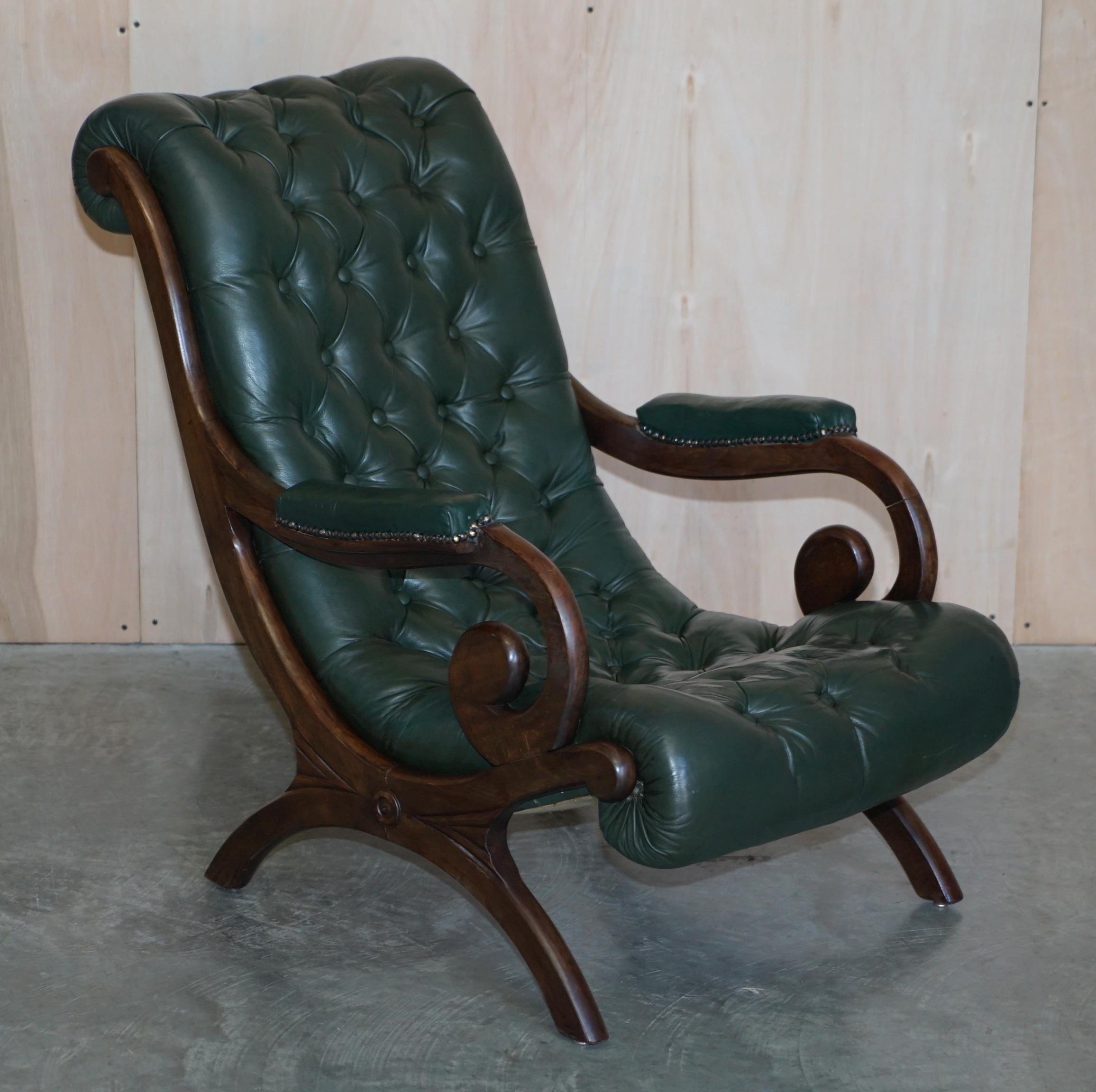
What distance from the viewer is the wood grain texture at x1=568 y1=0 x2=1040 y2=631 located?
8.91 feet

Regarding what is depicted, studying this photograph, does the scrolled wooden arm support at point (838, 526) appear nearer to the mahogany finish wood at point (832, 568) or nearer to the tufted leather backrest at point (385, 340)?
the mahogany finish wood at point (832, 568)

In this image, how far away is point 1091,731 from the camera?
2471 mm

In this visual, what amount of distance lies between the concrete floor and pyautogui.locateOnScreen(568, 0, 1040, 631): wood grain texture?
2.48 feet

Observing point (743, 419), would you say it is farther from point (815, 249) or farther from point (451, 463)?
point (815, 249)

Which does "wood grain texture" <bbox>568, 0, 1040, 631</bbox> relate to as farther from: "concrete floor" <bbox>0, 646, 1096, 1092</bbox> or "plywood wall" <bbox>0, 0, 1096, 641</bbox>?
"concrete floor" <bbox>0, 646, 1096, 1092</bbox>

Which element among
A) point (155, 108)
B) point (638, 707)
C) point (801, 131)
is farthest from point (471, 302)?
point (801, 131)

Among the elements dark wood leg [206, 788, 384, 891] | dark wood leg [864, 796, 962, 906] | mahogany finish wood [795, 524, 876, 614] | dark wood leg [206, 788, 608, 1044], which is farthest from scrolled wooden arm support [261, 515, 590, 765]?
dark wood leg [864, 796, 962, 906]

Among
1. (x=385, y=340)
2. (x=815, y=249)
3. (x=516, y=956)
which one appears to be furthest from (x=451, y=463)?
(x=815, y=249)

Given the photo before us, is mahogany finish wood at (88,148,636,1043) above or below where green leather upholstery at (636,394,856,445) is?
below

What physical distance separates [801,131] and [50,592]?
1795 millimetres

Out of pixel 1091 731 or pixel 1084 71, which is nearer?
pixel 1091 731

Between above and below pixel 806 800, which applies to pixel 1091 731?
below

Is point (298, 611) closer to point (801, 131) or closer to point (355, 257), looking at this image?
point (355, 257)

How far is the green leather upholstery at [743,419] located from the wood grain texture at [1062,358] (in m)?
1.22
